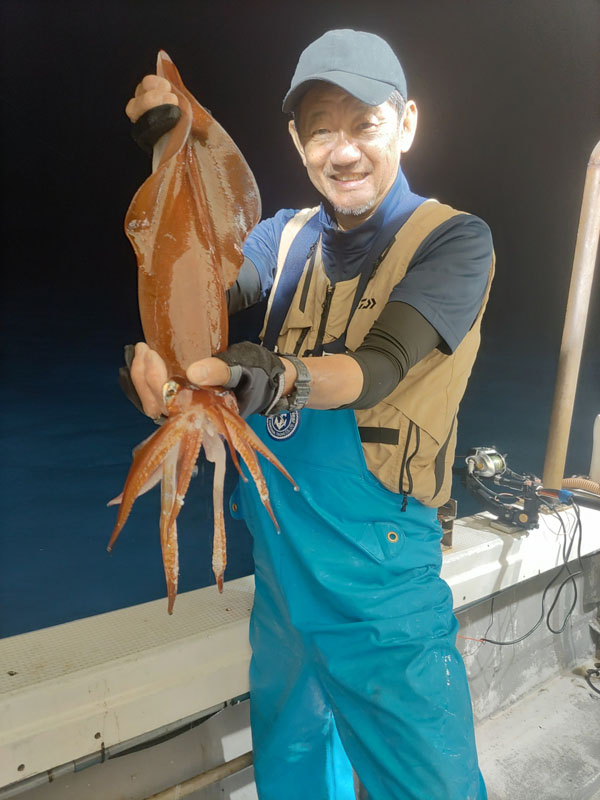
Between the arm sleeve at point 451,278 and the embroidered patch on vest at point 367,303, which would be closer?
the arm sleeve at point 451,278

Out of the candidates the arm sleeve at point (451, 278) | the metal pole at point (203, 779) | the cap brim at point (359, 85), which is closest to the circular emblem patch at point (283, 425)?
the arm sleeve at point (451, 278)

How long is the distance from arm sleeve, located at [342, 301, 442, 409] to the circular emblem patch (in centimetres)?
36

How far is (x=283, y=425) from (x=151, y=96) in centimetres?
79

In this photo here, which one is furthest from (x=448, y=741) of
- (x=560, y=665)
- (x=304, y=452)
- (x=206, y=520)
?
(x=206, y=520)

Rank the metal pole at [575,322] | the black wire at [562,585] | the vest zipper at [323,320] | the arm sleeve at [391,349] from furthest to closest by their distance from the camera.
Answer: the metal pole at [575,322]
the black wire at [562,585]
the vest zipper at [323,320]
the arm sleeve at [391,349]

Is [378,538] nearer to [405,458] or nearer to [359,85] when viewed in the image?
→ [405,458]

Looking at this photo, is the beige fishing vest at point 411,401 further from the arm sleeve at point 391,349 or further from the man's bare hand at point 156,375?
the man's bare hand at point 156,375

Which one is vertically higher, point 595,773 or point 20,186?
point 20,186

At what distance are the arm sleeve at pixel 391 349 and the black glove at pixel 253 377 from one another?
198 millimetres

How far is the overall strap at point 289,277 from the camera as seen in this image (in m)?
1.57

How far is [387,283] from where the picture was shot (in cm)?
131

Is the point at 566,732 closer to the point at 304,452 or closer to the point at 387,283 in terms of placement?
the point at 304,452

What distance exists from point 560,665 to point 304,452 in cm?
227

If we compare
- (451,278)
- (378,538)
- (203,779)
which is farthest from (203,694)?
(451,278)
